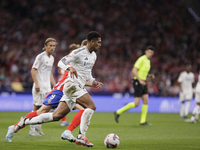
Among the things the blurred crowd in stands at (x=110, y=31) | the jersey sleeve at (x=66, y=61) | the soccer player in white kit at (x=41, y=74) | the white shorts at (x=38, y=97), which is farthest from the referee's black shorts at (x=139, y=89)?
the blurred crowd in stands at (x=110, y=31)

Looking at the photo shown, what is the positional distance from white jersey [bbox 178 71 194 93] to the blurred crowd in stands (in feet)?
19.3

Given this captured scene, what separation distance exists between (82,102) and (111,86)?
1278cm

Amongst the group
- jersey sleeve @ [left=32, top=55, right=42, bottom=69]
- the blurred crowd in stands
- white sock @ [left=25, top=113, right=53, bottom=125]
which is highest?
the blurred crowd in stands

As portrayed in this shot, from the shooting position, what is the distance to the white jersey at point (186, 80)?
1379 cm

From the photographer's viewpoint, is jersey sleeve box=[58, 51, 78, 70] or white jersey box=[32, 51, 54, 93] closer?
jersey sleeve box=[58, 51, 78, 70]

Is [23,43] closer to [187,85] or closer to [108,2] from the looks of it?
[108,2]

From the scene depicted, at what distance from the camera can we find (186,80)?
45.6 feet

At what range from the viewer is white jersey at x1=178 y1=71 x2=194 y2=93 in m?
13.8

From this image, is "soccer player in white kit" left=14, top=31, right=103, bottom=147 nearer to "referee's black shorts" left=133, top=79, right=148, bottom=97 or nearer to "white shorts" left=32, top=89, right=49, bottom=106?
"white shorts" left=32, top=89, right=49, bottom=106

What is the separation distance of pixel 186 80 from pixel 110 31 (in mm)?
12940

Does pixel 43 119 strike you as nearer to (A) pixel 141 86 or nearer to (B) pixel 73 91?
(B) pixel 73 91

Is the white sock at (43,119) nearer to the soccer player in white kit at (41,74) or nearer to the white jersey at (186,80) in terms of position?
the soccer player in white kit at (41,74)

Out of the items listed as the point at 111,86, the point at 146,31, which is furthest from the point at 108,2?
the point at 111,86

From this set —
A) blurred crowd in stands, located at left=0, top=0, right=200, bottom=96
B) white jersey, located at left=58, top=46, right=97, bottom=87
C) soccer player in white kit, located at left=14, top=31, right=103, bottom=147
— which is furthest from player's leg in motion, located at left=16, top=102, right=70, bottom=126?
blurred crowd in stands, located at left=0, top=0, right=200, bottom=96
